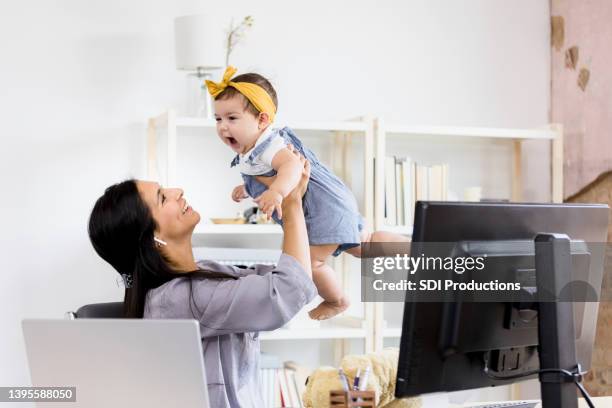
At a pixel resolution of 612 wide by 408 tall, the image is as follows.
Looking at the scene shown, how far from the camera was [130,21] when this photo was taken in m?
3.31

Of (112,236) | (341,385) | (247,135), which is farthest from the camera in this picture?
(247,135)

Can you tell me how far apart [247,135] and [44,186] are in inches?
53.2

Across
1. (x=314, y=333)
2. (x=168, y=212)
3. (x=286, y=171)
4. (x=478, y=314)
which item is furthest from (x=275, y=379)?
(x=478, y=314)

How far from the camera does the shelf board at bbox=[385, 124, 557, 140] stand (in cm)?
330

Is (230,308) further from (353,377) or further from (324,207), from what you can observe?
(324,207)

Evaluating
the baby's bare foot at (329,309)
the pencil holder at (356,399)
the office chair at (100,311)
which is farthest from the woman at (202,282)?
the baby's bare foot at (329,309)

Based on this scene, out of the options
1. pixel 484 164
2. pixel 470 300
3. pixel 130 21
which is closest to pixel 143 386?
pixel 470 300

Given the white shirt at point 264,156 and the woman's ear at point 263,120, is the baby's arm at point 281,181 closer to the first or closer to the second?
the white shirt at point 264,156

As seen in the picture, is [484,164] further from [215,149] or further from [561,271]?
[561,271]

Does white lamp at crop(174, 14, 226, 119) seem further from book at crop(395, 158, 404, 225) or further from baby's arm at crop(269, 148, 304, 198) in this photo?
baby's arm at crop(269, 148, 304, 198)

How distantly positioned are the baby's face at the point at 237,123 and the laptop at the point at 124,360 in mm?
1020

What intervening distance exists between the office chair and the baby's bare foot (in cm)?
62

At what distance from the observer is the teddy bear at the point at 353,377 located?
1469mm

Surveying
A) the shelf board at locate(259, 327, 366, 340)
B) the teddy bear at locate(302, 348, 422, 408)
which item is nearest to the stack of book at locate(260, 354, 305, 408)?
the shelf board at locate(259, 327, 366, 340)
